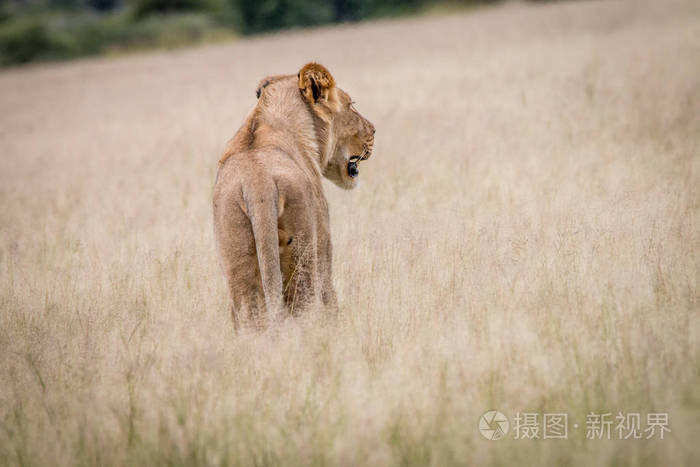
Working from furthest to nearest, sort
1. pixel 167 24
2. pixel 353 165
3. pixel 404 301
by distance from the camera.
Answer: pixel 167 24, pixel 353 165, pixel 404 301

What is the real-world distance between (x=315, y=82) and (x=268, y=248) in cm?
150

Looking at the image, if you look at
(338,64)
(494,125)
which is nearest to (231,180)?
(494,125)

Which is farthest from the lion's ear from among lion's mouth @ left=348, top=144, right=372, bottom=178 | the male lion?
lion's mouth @ left=348, top=144, right=372, bottom=178

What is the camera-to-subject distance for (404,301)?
4.54 metres

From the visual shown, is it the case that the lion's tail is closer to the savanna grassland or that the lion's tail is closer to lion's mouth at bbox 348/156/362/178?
the savanna grassland

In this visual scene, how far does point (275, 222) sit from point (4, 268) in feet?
11.7

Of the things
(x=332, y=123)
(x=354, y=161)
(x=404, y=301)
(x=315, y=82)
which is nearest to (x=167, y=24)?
(x=354, y=161)

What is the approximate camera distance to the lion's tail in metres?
3.53

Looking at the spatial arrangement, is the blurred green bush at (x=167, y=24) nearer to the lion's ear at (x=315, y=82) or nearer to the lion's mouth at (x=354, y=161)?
the lion's mouth at (x=354, y=161)

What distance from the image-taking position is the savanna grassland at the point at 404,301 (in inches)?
125

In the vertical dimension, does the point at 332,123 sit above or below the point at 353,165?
above

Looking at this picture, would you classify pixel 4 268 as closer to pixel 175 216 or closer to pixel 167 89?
pixel 175 216

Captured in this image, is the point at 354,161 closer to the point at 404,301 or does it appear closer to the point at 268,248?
the point at 404,301

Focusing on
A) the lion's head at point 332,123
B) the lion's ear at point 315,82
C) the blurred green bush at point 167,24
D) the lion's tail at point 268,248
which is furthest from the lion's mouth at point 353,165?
the blurred green bush at point 167,24
